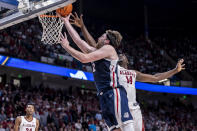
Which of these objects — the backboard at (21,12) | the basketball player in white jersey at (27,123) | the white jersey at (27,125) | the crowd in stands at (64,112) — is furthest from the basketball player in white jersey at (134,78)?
the crowd in stands at (64,112)

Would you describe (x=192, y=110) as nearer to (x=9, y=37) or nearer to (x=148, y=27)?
(x=148, y=27)

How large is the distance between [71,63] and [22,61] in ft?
10.8

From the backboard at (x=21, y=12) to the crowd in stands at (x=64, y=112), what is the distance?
577 cm

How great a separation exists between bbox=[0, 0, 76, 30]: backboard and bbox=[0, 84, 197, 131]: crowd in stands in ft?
18.9

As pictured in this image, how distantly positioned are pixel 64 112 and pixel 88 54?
11.5m

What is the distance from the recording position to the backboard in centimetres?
553

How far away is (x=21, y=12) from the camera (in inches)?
238

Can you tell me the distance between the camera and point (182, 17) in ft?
87.0

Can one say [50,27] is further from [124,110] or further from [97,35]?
[97,35]

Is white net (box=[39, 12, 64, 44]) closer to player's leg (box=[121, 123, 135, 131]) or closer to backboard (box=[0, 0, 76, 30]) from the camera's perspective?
backboard (box=[0, 0, 76, 30])

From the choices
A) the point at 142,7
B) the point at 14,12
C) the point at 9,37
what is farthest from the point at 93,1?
the point at 14,12

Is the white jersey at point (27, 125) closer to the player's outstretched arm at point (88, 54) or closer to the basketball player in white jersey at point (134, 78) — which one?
the basketball player in white jersey at point (134, 78)

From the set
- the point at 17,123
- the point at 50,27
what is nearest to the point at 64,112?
the point at 17,123

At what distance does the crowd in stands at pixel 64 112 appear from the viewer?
13.1m
